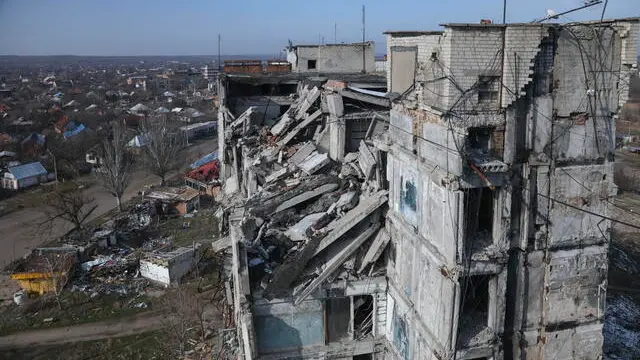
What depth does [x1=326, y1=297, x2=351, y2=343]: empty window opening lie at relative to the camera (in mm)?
11516

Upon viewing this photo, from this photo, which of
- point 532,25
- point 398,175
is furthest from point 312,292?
point 532,25

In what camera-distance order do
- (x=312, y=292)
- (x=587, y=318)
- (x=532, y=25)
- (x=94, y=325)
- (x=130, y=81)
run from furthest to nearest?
(x=130, y=81) → (x=94, y=325) → (x=312, y=292) → (x=587, y=318) → (x=532, y=25)

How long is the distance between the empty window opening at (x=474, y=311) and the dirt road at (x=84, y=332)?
512 inches

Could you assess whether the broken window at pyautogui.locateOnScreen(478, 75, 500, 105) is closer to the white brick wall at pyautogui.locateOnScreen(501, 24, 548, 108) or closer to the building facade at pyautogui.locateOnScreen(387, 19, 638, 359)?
the building facade at pyautogui.locateOnScreen(387, 19, 638, 359)

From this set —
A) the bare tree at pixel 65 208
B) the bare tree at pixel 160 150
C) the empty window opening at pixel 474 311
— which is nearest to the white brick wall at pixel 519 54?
the empty window opening at pixel 474 311

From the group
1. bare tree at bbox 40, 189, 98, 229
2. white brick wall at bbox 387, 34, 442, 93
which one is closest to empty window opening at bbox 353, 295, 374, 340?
white brick wall at bbox 387, 34, 442, 93

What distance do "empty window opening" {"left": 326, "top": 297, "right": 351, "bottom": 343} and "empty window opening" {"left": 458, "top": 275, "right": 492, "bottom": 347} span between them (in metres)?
2.98

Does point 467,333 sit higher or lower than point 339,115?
lower

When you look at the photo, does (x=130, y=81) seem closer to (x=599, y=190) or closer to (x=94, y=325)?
(x=94, y=325)

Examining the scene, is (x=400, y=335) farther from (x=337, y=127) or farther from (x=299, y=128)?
(x=299, y=128)

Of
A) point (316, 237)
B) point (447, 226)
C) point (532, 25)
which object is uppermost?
point (532, 25)

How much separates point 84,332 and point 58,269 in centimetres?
455

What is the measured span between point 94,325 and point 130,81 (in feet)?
370

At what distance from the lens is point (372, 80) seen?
20031 millimetres
